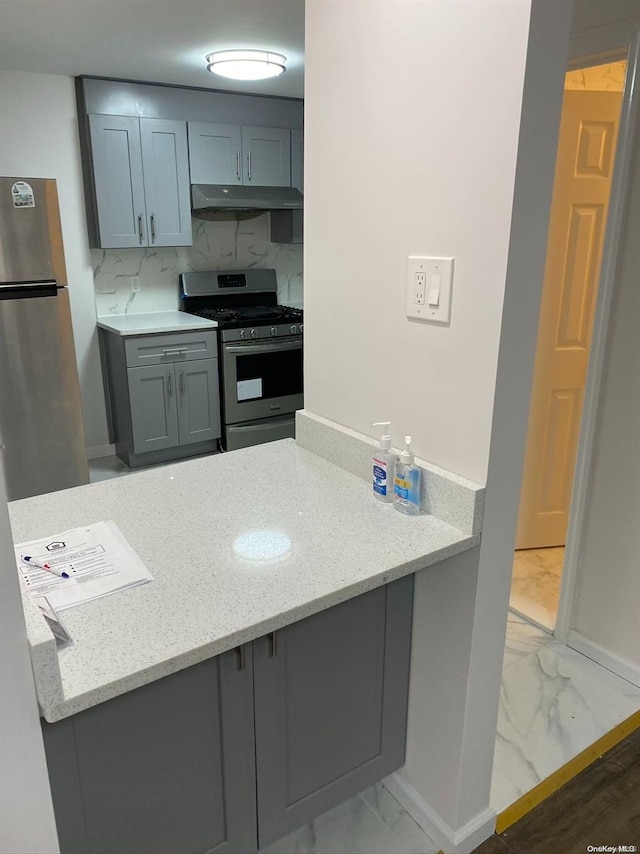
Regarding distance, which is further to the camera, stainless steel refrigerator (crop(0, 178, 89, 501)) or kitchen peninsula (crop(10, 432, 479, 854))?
stainless steel refrigerator (crop(0, 178, 89, 501))

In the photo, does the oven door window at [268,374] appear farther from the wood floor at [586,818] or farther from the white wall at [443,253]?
the wood floor at [586,818]

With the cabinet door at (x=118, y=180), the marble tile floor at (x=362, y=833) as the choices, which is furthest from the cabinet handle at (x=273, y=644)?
the cabinet door at (x=118, y=180)

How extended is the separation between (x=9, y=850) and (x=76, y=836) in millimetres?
450

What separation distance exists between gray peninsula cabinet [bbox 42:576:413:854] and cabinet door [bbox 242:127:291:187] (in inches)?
136

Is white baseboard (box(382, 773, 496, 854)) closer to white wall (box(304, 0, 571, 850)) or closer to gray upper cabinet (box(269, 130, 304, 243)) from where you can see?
white wall (box(304, 0, 571, 850))

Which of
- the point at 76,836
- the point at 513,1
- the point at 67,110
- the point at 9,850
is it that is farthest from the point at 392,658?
the point at 67,110

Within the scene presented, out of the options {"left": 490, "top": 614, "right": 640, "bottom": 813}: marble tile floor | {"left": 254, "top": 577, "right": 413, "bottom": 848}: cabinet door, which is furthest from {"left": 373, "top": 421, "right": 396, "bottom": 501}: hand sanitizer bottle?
{"left": 490, "top": 614, "right": 640, "bottom": 813}: marble tile floor

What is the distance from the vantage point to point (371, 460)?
166 centimetres

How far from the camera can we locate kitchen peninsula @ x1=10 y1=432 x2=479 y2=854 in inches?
43.4

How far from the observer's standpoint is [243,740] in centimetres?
138

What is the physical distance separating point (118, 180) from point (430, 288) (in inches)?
120

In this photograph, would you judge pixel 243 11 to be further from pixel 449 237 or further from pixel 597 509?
pixel 597 509

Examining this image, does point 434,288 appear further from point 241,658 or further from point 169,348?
point 169,348

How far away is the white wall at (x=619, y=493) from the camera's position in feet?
6.88
